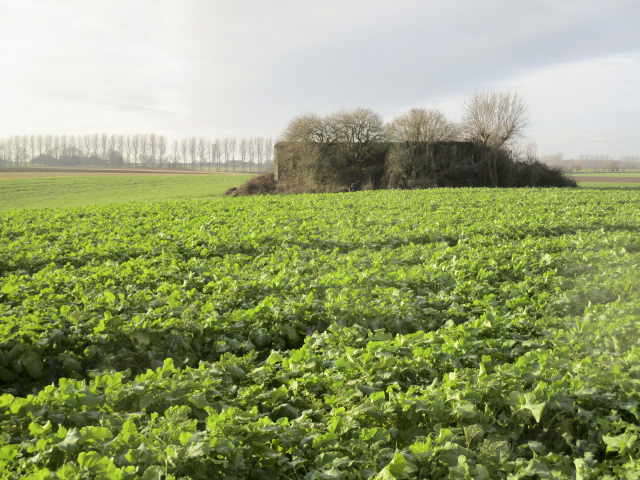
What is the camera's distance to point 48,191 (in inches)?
1945

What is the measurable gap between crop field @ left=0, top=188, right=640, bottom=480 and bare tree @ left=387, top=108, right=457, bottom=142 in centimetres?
3810

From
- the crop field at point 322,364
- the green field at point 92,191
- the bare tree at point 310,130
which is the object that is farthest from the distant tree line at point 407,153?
the crop field at point 322,364

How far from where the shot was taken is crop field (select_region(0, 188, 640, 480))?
319 cm

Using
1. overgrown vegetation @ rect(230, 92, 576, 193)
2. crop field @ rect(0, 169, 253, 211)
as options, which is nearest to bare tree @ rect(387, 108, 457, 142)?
overgrown vegetation @ rect(230, 92, 576, 193)

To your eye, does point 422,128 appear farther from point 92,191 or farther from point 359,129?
point 92,191

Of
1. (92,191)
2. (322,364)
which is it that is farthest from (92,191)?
(322,364)

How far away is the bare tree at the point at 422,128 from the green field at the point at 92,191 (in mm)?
20832

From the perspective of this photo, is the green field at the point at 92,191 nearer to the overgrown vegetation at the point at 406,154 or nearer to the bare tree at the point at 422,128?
the overgrown vegetation at the point at 406,154

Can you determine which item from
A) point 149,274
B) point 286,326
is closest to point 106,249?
point 149,274

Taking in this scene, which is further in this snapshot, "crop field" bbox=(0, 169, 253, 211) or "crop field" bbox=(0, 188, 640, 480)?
"crop field" bbox=(0, 169, 253, 211)

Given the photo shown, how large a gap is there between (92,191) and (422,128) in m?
37.8

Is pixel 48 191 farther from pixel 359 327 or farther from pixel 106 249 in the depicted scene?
pixel 359 327

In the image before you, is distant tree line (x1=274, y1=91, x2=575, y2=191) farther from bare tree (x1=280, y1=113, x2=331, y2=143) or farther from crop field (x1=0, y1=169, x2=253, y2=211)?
crop field (x1=0, y1=169, x2=253, y2=211)

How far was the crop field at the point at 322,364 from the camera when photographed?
3188 mm
